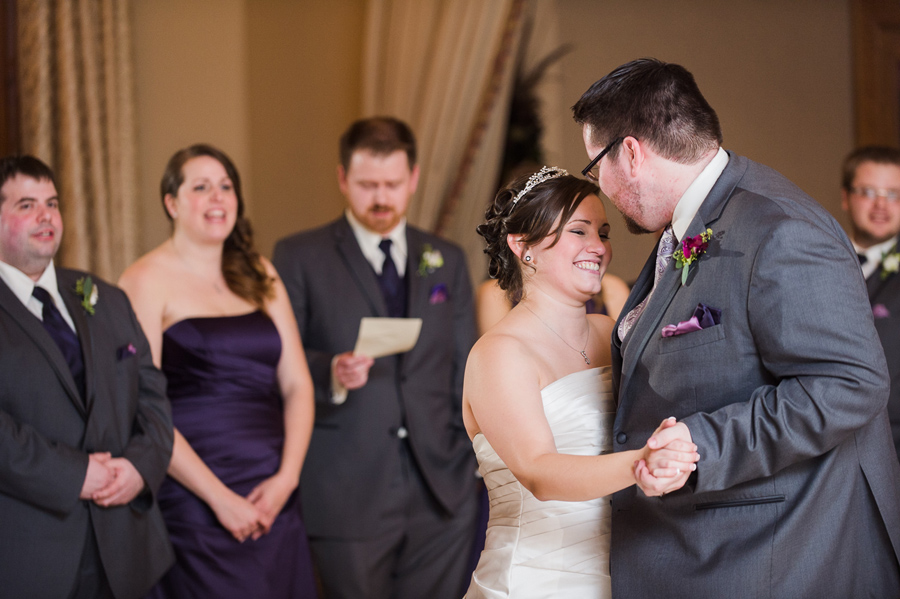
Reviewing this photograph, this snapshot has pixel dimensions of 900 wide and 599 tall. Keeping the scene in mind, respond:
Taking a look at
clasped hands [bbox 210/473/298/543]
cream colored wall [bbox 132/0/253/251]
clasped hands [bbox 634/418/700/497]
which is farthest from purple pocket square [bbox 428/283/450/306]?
clasped hands [bbox 634/418/700/497]

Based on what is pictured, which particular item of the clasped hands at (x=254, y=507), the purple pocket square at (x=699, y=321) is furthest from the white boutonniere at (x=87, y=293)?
the purple pocket square at (x=699, y=321)

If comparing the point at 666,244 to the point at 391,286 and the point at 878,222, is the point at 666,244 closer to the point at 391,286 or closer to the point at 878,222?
the point at 391,286

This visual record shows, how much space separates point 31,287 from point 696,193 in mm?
1974

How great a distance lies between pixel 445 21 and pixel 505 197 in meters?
3.05

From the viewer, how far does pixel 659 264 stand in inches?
77.4

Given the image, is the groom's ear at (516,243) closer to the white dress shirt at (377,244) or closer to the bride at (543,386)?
the bride at (543,386)

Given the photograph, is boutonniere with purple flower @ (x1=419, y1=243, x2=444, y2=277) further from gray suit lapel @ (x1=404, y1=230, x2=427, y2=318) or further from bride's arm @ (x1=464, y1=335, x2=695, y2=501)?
bride's arm @ (x1=464, y1=335, x2=695, y2=501)

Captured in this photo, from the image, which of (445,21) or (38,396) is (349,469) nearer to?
(38,396)

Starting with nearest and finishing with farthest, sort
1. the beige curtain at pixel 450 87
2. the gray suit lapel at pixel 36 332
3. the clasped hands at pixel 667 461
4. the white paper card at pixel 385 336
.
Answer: the clasped hands at pixel 667 461
the gray suit lapel at pixel 36 332
the white paper card at pixel 385 336
the beige curtain at pixel 450 87

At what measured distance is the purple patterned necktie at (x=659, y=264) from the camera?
1939 mm

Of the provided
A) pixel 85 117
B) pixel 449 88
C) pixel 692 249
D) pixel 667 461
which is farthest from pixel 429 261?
pixel 667 461

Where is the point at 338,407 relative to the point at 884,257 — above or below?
below

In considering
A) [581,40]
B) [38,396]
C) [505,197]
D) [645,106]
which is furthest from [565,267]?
[581,40]

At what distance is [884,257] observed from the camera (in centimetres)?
351
